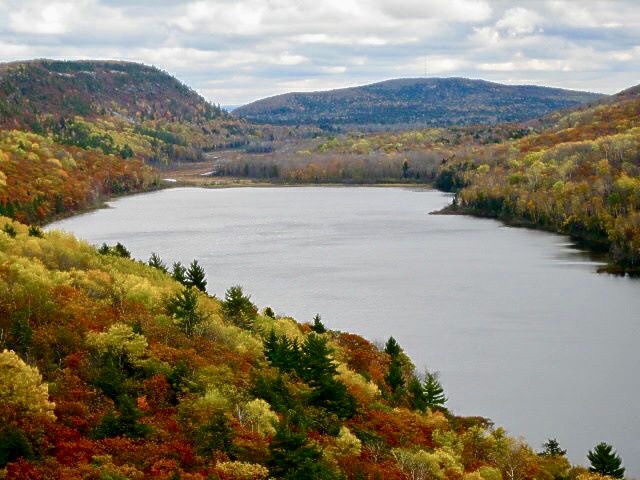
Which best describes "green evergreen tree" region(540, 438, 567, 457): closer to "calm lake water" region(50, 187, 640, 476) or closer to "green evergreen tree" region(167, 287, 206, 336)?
"calm lake water" region(50, 187, 640, 476)

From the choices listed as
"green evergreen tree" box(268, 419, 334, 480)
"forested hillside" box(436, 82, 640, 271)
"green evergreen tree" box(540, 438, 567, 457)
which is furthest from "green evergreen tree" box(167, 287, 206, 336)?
"forested hillside" box(436, 82, 640, 271)

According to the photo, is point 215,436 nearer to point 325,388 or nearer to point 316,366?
point 325,388

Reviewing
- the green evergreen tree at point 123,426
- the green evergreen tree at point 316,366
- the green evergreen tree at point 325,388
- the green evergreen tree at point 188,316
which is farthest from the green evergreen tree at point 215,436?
the green evergreen tree at point 188,316

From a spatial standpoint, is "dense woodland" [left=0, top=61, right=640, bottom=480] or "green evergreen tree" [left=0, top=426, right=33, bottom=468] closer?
"green evergreen tree" [left=0, top=426, right=33, bottom=468]

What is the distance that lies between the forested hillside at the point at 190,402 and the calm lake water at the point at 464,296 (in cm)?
610

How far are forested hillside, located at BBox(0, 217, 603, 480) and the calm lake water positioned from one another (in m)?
6.10

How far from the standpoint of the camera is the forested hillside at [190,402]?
86.1 feet

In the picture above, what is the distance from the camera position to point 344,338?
55906 mm

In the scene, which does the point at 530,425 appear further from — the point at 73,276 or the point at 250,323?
the point at 73,276

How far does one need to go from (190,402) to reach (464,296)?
54.0 metres

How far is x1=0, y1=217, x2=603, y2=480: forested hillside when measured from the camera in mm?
26234

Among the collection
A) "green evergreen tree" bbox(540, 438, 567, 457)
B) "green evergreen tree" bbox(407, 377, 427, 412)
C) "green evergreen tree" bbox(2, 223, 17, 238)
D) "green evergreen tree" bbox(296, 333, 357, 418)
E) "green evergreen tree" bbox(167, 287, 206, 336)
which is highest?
"green evergreen tree" bbox(2, 223, 17, 238)

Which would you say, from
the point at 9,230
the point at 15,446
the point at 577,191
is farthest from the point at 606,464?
the point at 577,191

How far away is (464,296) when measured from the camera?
Result: 270ft
